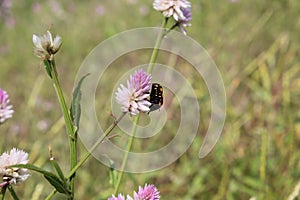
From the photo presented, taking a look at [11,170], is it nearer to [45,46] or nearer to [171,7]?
[45,46]

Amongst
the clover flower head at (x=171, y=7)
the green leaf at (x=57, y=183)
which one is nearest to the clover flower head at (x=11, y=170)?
the green leaf at (x=57, y=183)

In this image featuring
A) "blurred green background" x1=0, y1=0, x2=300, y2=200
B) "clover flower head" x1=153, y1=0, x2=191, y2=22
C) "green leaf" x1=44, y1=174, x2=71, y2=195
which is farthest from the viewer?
"blurred green background" x1=0, y1=0, x2=300, y2=200

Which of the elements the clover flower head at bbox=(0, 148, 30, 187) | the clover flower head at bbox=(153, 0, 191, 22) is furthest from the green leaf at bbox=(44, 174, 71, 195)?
the clover flower head at bbox=(153, 0, 191, 22)

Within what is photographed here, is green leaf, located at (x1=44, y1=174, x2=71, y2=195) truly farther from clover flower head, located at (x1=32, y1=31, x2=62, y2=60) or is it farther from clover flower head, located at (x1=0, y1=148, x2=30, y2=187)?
clover flower head, located at (x1=32, y1=31, x2=62, y2=60)

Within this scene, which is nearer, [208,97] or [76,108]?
[76,108]

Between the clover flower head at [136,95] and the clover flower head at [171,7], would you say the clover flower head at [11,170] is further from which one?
the clover flower head at [171,7]

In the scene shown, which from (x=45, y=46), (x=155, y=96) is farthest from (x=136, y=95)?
(x=45, y=46)
